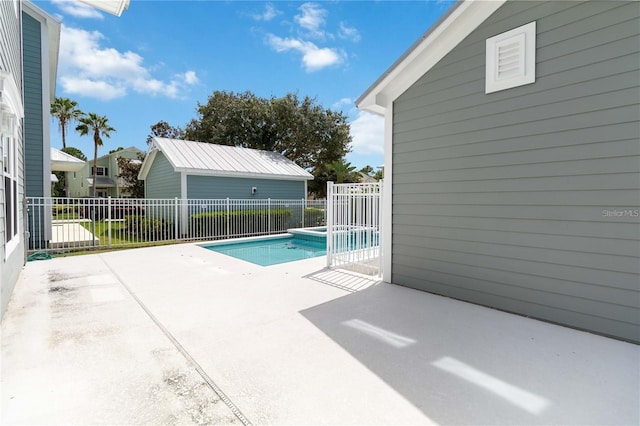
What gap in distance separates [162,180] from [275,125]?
12.5 metres

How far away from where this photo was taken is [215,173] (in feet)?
45.0

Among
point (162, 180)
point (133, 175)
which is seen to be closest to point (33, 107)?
point (162, 180)

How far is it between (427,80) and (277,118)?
2216 cm

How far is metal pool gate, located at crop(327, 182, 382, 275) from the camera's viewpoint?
659cm

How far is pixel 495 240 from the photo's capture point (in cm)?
432

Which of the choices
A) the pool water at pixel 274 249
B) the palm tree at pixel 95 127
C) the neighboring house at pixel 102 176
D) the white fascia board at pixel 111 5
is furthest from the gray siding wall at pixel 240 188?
the neighboring house at pixel 102 176

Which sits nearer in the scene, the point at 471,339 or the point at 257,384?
the point at 257,384

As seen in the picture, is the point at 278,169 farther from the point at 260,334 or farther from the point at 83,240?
the point at 260,334

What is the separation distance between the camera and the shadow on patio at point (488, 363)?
2.23m

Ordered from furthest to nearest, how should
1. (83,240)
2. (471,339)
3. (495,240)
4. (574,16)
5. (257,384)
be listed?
(83,240), (495,240), (574,16), (471,339), (257,384)

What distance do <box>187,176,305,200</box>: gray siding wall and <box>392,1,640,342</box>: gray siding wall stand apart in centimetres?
1075

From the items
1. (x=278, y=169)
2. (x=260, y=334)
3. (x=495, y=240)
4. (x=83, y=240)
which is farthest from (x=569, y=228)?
(x=278, y=169)

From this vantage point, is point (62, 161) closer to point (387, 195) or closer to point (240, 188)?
point (240, 188)

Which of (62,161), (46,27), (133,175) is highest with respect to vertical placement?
(46,27)
